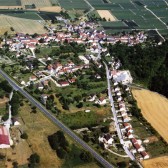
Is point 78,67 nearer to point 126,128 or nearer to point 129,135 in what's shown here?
point 126,128

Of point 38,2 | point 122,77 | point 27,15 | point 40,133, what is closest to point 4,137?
point 40,133

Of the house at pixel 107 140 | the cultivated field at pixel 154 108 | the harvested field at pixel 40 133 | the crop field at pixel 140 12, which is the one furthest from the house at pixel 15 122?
the crop field at pixel 140 12

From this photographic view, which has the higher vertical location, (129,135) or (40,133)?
(40,133)

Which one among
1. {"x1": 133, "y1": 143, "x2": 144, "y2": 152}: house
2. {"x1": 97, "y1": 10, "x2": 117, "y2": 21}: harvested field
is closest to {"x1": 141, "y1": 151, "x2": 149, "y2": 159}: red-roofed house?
{"x1": 133, "y1": 143, "x2": 144, "y2": 152}: house

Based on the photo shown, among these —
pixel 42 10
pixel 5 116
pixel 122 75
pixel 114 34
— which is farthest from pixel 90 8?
pixel 5 116

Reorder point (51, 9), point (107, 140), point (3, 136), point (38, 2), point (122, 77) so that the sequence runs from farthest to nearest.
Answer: point (38, 2) → point (51, 9) → point (122, 77) → point (107, 140) → point (3, 136)

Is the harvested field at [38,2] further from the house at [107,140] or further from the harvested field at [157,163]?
the harvested field at [157,163]
